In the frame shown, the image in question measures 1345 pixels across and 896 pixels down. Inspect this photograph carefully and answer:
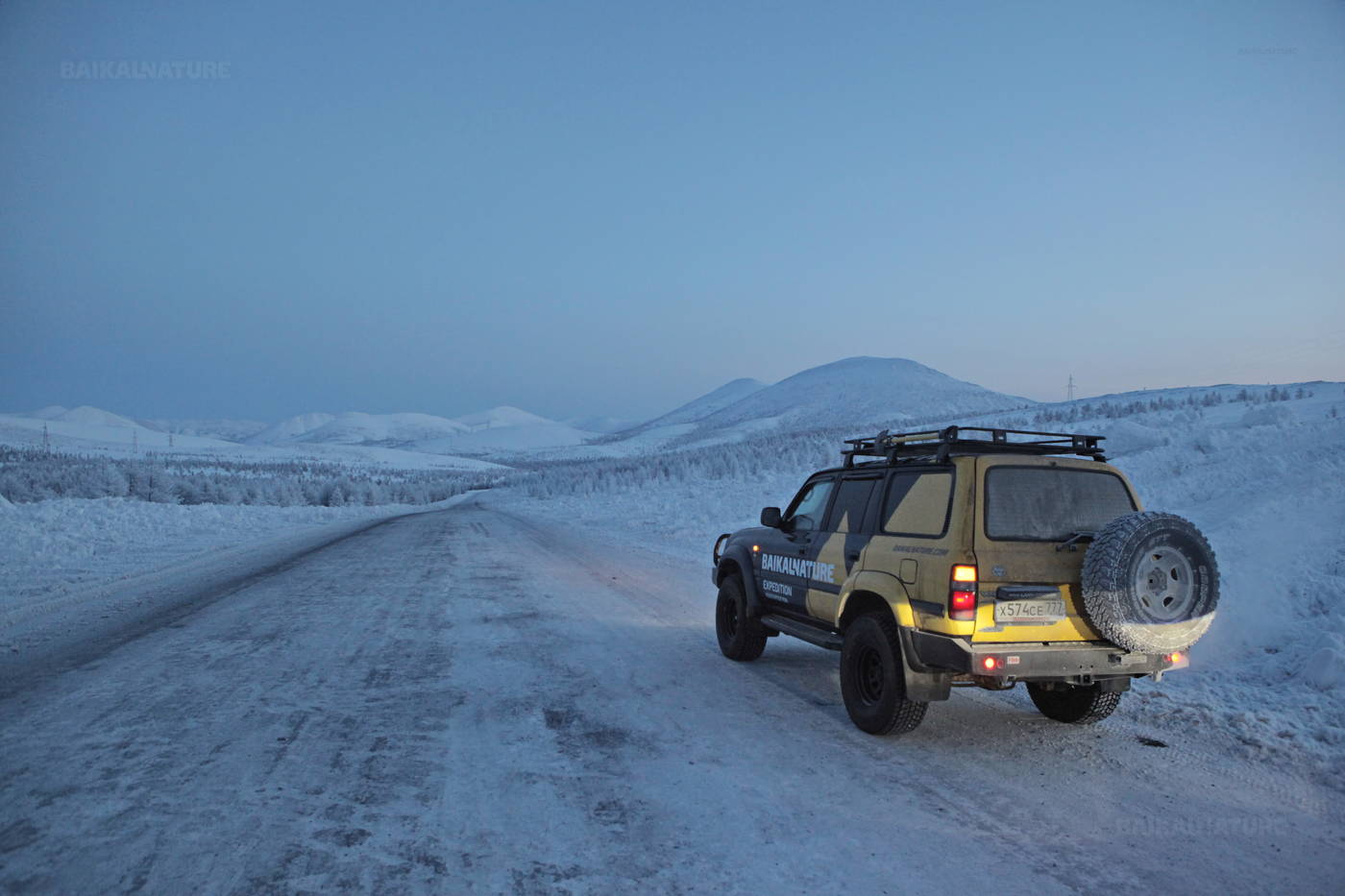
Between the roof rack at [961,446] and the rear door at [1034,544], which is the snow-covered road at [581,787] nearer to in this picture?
the rear door at [1034,544]

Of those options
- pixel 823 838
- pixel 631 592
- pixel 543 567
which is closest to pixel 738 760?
pixel 823 838

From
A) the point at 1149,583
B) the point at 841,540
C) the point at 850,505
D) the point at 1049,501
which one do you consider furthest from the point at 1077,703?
the point at 850,505

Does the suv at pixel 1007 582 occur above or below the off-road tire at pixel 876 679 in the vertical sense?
above

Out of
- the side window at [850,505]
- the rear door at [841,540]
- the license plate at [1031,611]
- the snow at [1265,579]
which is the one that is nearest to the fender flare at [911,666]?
the license plate at [1031,611]

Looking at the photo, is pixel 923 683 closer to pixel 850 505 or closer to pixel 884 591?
pixel 884 591

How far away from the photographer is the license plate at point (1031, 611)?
5.01 metres

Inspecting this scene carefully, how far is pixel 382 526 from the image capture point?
84.8 feet

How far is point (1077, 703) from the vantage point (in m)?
5.90

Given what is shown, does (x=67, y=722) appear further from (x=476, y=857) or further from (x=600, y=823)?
(x=600, y=823)

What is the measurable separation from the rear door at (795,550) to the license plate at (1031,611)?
1995 millimetres

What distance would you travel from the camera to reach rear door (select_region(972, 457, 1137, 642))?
5.01 m

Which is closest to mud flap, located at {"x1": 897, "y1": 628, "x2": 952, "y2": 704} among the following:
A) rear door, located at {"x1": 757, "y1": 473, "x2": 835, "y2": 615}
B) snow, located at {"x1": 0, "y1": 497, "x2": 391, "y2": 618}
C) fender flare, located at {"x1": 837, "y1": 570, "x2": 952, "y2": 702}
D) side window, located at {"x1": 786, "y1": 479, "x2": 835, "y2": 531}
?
fender flare, located at {"x1": 837, "y1": 570, "x2": 952, "y2": 702}

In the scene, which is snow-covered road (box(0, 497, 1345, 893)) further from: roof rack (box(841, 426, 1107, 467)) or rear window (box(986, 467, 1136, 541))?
Result: roof rack (box(841, 426, 1107, 467))

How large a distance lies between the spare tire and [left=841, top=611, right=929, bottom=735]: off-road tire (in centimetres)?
124
